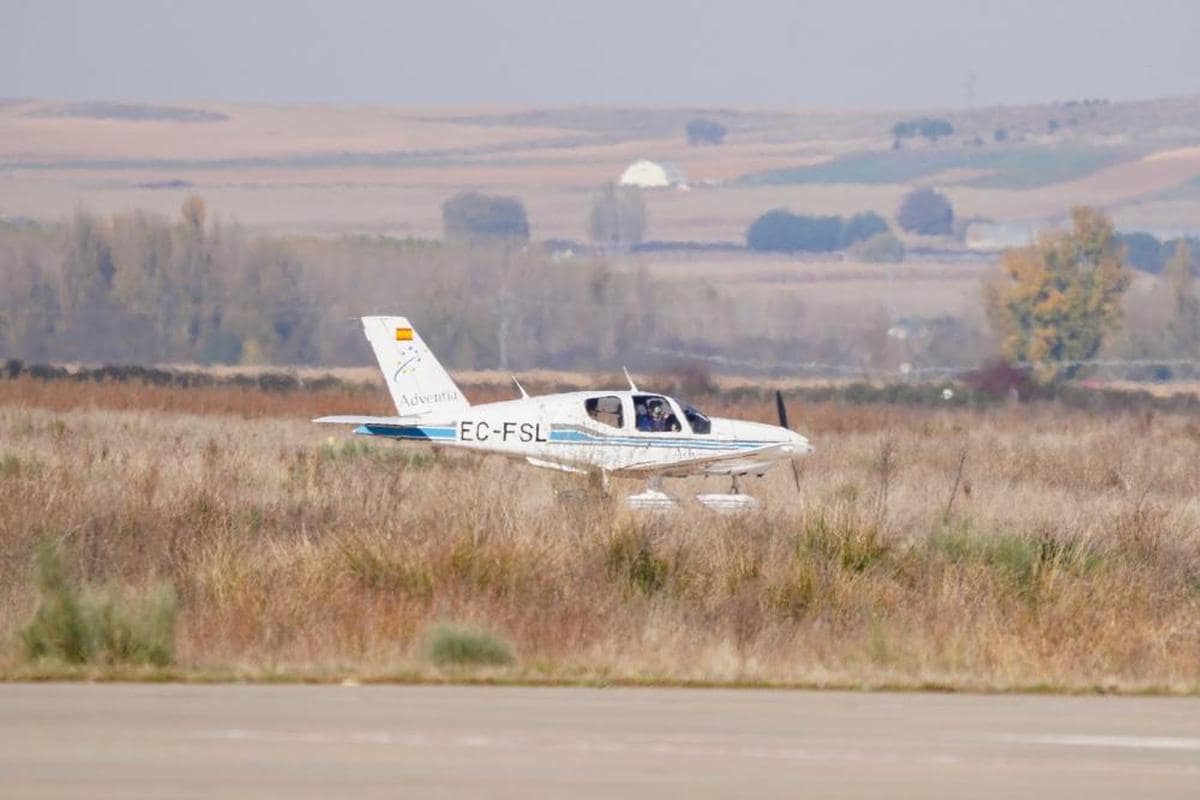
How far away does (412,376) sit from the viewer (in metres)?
27.4

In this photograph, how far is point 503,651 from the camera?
1245cm

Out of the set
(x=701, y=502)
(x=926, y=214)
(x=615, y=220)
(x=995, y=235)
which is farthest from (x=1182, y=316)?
(x=701, y=502)

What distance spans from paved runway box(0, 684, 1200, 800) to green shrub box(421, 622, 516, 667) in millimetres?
995

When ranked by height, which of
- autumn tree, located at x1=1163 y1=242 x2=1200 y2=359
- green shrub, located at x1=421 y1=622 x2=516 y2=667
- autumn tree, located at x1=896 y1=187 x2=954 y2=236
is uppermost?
green shrub, located at x1=421 y1=622 x2=516 y2=667

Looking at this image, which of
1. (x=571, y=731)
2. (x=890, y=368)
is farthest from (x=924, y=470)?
(x=890, y=368)

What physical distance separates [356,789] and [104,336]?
266 feet

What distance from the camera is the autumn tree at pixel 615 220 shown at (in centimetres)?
15175

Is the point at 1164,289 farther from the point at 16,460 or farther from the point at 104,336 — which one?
the point at 16,460

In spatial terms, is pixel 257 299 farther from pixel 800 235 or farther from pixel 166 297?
pixel 800 235

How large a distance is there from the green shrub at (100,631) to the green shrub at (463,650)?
146cm

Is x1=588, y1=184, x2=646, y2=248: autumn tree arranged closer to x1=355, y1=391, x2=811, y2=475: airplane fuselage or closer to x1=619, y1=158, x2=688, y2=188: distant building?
x1=619, y1=158, x2=688, y2=188: distant building

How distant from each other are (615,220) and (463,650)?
5584 inches

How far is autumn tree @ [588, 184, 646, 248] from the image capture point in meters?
152

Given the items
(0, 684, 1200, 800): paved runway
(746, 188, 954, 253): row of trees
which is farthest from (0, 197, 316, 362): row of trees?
(746, 188, 954, 253): row of trees
